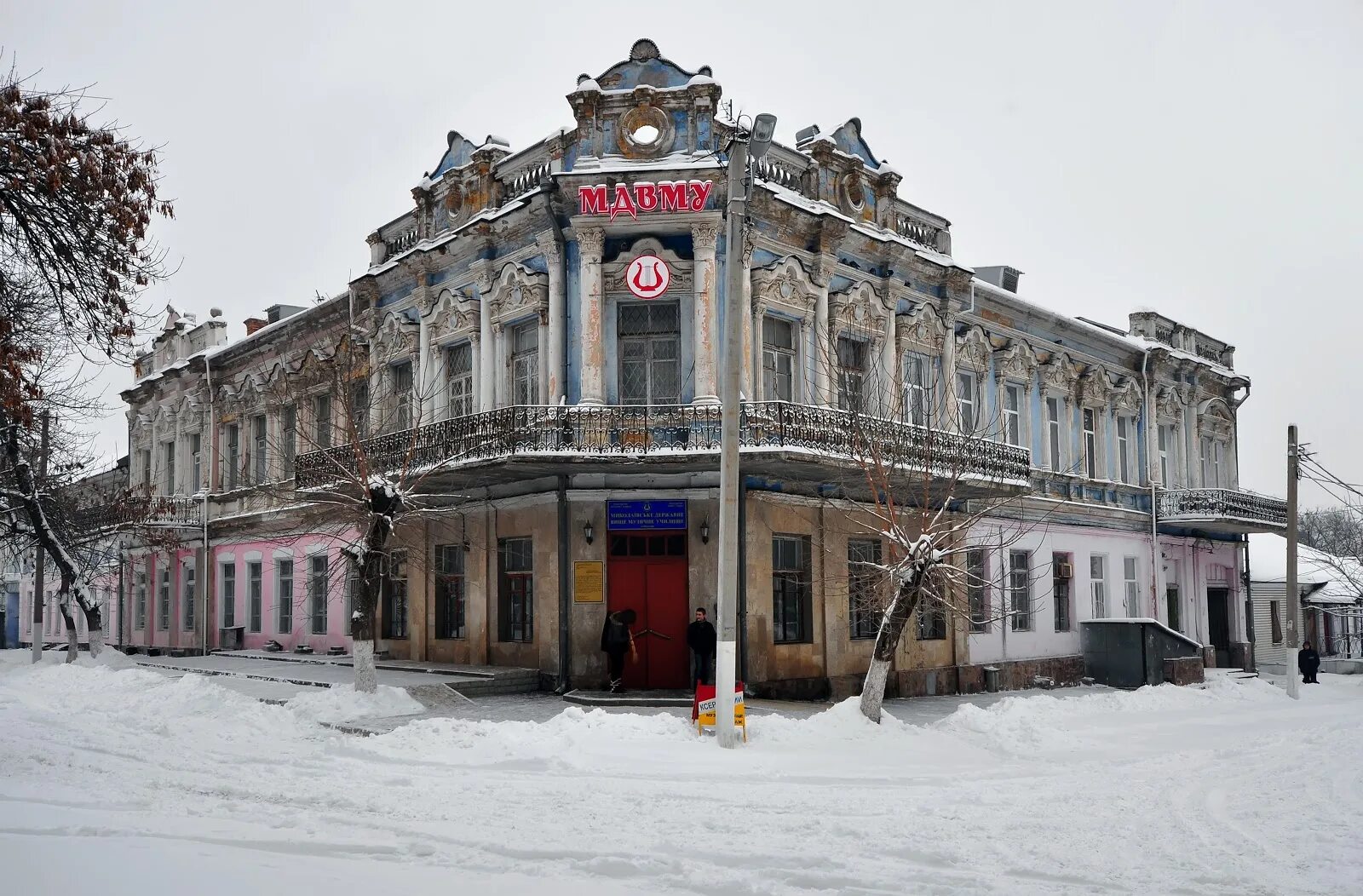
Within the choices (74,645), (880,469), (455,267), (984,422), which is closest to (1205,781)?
(880,469)

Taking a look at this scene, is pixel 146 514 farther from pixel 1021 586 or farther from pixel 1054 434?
pixel 1054 434

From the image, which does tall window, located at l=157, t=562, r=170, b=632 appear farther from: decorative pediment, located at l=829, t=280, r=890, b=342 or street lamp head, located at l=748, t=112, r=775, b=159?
street lamp head, located at l=748, t=112, r=775, b=159

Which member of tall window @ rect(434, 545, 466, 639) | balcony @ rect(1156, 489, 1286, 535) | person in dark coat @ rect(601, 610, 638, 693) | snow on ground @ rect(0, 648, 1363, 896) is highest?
balcony @ rect(1156, 489, 1286, 535)

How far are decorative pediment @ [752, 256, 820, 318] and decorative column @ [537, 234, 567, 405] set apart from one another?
318cm

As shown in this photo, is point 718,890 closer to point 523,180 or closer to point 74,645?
point 523,180

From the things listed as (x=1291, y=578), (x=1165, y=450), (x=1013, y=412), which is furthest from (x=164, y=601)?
(x=1291, y=578)

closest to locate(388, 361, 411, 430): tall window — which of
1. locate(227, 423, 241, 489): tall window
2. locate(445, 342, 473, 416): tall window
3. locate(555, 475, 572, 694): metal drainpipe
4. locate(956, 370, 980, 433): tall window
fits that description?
locate(445, 342, 473, 416): tall window

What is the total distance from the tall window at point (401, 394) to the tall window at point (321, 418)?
3.38 metres

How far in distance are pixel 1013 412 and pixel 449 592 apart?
42.1 ft

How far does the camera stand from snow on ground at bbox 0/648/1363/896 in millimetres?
6977

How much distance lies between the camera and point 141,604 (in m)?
34.6

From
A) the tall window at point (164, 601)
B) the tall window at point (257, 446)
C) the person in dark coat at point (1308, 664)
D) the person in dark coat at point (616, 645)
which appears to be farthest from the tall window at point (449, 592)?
the person in dark coat at point (1308, 664)

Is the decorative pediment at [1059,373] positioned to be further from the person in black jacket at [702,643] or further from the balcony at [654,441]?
the person in black jacket at [702,643]

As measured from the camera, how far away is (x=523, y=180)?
65.7ft
